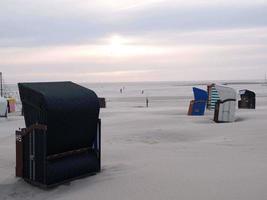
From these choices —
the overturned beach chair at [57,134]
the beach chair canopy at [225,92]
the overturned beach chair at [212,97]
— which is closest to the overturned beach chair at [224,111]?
the beach chair canopy at [225,92]

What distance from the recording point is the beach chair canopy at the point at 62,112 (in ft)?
23.7

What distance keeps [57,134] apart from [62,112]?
35 cm

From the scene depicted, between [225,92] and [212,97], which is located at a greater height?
[225,92]

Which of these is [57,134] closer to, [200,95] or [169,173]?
[169,173]

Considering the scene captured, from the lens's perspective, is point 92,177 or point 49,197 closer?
point 49,197

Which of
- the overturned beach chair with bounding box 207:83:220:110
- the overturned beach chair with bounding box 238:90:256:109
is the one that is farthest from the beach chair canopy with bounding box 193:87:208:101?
the overturned beach chair with bounding box 238:90:256:109

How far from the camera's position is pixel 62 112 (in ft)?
24.0

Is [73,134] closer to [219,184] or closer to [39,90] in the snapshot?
[39,90]

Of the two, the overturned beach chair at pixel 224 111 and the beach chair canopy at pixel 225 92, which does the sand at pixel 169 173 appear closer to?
Answer: the overturned beach chair at pixel 224 111

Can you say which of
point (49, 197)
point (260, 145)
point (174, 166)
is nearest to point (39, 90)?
point (49, 197)

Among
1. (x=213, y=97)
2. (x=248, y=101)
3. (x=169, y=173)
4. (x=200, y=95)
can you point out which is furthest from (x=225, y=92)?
(x=169, y=173)

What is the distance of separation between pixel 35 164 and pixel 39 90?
1.17 m

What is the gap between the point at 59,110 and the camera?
727 centimetres

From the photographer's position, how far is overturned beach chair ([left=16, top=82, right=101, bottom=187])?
23.8 feet
